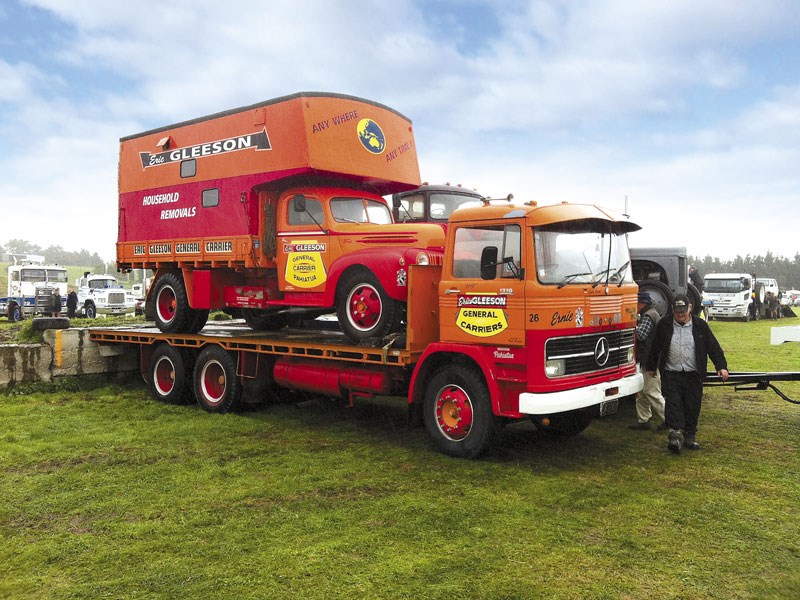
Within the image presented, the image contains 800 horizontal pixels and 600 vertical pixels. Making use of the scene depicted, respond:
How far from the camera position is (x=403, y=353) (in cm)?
749

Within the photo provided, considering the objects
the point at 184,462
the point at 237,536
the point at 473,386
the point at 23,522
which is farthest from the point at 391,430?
the point at 23,522

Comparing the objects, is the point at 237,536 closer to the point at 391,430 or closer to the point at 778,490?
the point at 391,430

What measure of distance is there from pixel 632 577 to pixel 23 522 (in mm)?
4739

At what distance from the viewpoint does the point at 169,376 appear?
439 inches

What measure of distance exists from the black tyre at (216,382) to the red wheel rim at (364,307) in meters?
2.42

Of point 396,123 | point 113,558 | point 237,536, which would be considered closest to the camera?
point 113,558

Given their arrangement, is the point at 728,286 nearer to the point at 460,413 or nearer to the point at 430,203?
the point at 430,203

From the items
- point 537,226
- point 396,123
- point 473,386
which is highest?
point 396,123

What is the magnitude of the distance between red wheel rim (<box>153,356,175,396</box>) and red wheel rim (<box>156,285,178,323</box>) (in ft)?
2.46

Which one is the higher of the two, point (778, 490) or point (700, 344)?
point (700, 344)

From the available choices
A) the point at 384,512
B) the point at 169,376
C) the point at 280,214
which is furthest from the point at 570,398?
the point at 169,376

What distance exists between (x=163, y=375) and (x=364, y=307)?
4594 mm

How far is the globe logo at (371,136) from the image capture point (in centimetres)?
973

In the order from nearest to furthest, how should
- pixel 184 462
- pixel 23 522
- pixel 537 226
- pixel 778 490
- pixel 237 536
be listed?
pixel 237 536 → pixel 23 522 → pixel 778 490 → pixel 537 226 → pixel 184 462
